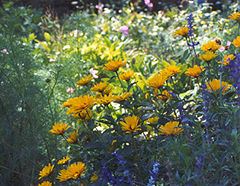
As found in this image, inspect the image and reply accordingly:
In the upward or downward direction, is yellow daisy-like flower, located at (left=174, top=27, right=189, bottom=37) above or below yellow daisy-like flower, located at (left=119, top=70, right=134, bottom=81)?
above

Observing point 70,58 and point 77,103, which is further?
point 70,58

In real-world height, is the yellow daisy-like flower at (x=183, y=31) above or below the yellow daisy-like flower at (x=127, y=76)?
above

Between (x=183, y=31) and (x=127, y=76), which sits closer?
(x=127, y=76)

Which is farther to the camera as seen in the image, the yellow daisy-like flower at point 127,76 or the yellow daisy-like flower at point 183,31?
the yellow daisy-like flower at point 183,31

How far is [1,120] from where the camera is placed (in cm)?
190

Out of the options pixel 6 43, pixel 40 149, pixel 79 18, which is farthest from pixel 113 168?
pixel 79 18

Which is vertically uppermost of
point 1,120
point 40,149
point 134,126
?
point 134,126

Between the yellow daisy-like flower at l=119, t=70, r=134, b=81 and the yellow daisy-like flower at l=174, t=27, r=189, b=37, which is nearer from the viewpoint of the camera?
the yellow daisy-like flower at l=119, t=70, r=134, b=81

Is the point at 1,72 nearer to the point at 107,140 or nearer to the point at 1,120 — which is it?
the point at 1,120

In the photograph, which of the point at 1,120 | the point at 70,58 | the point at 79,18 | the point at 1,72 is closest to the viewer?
the point at 1,120

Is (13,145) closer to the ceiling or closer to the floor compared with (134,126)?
closer to the floor

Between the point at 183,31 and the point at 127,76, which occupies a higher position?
the point at 183,31

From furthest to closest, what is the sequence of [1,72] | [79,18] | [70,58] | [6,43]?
[79,18], [70,58], [6,43], [1,72]

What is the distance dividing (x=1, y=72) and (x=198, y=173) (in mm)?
1715
